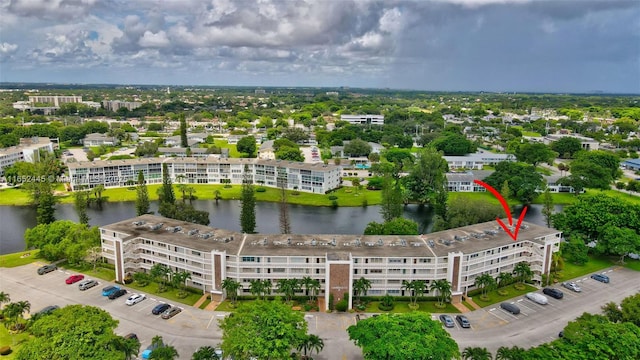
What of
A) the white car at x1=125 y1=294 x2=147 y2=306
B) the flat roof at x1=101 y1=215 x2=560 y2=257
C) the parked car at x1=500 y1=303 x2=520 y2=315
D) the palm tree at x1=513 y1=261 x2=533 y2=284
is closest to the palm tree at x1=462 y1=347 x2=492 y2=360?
the parked car at x1=500 y1=303 x2=520 y2=315

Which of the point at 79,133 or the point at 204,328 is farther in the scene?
the point at 79,133

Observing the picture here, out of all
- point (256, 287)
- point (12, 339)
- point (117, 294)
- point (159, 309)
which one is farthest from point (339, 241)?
point (12, 339)

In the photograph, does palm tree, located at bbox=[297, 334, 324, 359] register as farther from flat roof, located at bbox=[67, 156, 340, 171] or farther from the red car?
flat roof, located at bbox=[67, 156, 340, 171]

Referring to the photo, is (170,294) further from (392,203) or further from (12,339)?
(392,203)

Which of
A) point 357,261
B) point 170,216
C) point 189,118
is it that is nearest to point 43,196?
point 170,216

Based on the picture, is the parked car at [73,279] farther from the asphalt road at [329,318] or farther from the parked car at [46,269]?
the parked car at [46,269]

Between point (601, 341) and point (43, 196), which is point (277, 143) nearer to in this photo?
point (43, 196)
